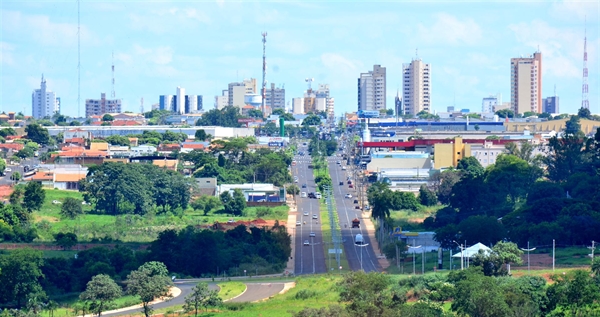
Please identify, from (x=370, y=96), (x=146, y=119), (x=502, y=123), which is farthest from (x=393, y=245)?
(x=370, y=96)

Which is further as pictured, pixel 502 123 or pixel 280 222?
pixel 502 123

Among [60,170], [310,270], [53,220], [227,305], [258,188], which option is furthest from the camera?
[60,170]

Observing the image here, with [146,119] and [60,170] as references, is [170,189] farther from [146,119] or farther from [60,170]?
[146,119]

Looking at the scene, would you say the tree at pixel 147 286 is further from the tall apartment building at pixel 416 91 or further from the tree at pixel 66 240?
the tall apartment building at pixel 416 91

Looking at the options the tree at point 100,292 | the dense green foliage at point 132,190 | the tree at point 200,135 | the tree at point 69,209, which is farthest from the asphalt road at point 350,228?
the tree at point 200,135

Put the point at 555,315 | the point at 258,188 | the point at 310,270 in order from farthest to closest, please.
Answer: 1. the point at 258,188
2. the point at 310,270
3. the point at 555,315

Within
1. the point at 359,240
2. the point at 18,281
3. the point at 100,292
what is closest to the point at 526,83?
the point at 359,240
